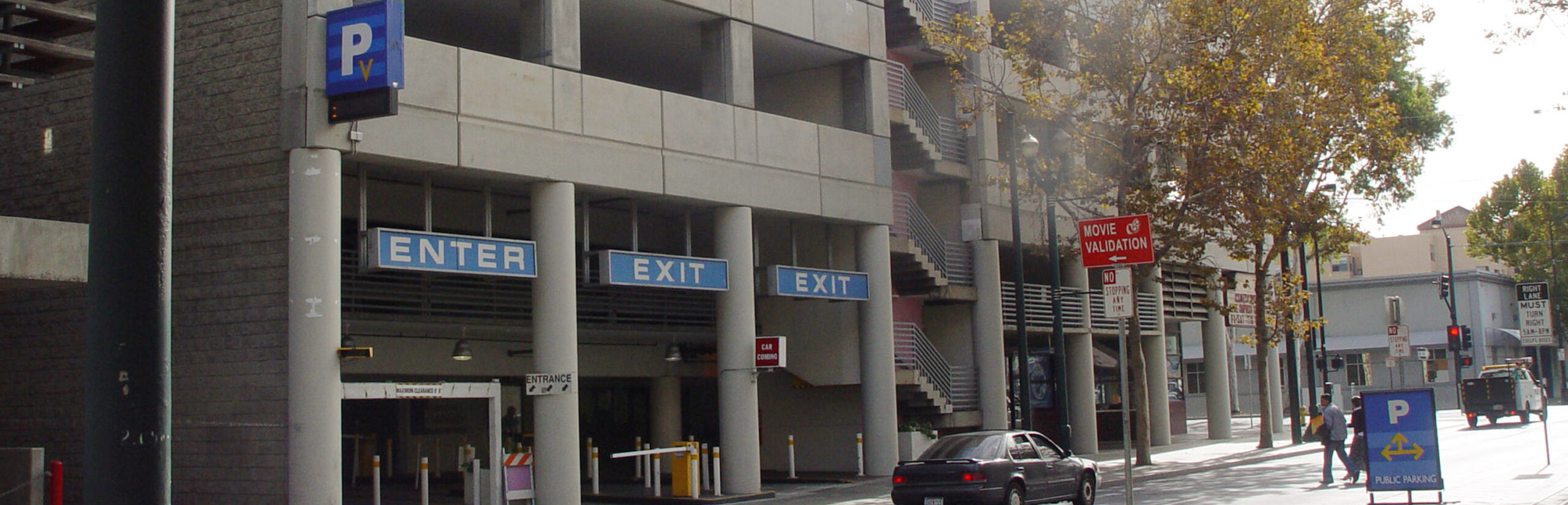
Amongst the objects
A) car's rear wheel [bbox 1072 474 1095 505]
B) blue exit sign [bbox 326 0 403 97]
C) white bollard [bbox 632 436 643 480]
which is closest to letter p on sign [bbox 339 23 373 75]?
blue exit sign [bbox 326 0 403 97]

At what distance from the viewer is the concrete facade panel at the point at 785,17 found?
82.9 feet

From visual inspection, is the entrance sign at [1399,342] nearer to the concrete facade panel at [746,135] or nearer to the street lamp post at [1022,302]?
the street lamp post at [1022,302]

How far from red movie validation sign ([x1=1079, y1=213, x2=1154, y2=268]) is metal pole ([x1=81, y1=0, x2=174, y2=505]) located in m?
11.9

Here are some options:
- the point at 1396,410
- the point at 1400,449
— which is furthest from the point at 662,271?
the point at 1400,449

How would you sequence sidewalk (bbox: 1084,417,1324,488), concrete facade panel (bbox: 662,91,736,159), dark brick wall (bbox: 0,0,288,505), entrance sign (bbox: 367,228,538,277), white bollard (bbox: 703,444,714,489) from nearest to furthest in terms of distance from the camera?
dark brick wall (bbox: 0,0,288,505), entrance sign (bbox: 367,228,538,277), concrete facade panel (bbox: 662,91,736,159), white bollard (bbox: 703,444,714,489), sidewalk (bbox: 1084,417,1324,488)

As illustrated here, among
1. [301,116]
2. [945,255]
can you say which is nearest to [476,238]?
[301,116]

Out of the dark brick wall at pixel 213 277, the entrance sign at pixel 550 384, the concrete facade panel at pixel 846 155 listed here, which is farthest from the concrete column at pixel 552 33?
the concrete facade panel at pixel 846 155

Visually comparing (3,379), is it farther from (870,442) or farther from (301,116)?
(870,442)

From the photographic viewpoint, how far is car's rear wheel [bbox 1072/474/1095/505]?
67.2ft

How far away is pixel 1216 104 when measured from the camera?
87.6 ft

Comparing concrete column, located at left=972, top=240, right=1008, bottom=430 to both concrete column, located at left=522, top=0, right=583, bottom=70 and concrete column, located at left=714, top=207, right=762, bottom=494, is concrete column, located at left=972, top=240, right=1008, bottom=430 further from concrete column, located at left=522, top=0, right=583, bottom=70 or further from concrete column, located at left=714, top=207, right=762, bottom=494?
concrete column, located at left=522, top=0, right=583, bottom=70

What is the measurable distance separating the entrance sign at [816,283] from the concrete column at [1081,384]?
9.11 metres

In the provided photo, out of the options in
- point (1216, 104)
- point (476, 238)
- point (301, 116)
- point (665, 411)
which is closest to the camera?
point (301, 116)

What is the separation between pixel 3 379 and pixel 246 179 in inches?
233
